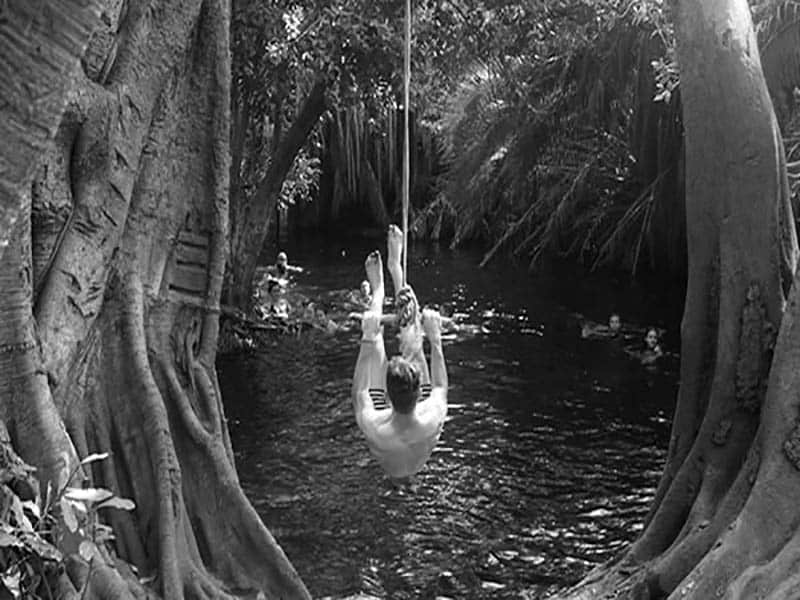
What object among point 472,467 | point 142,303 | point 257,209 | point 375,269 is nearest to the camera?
point 142,303

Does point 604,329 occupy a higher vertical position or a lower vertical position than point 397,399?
higher

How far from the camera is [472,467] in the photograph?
31.9ft

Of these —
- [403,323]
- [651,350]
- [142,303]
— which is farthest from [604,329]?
[142,303]

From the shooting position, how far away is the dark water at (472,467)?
298 inches

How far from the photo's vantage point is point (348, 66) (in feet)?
40.6

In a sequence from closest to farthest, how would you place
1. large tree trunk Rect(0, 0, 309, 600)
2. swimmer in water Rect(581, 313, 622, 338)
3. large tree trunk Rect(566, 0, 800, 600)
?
large tree trunk Rect(0, 0, 309, 600) → large tree trunk Rect(566, 0, 800, 600) → swimmer in water Rect(581, 313, 622, 338)

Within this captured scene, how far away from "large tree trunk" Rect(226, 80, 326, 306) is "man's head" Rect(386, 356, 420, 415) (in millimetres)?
8435

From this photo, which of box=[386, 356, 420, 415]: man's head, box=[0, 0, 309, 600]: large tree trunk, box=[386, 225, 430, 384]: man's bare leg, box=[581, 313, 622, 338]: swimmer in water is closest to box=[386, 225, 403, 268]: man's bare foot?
box=[386, 225, 430, 384]: man's bare leg

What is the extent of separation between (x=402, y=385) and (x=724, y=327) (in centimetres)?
179

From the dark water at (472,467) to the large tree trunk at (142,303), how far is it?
6.36 ft

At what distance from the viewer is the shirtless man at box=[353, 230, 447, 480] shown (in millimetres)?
5922

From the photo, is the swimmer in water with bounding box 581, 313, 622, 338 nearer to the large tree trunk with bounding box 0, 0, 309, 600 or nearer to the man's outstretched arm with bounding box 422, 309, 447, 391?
the man's outstretched arm with bounding box 422, 309, 447, 391

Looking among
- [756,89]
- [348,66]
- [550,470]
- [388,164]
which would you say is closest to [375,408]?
[756,89]

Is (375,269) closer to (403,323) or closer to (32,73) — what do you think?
(403,323)
